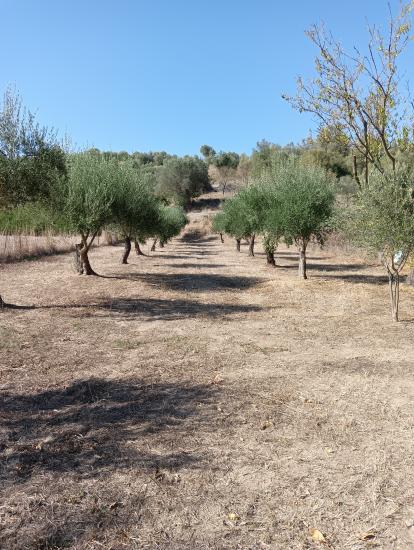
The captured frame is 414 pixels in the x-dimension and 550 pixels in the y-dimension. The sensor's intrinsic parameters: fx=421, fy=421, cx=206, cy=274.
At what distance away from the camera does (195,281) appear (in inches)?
730

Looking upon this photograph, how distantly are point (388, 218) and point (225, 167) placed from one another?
8129 cm

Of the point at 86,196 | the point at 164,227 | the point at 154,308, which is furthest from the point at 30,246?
the point at 154,308

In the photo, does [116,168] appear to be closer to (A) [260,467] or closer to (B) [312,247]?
(A) [260,467]

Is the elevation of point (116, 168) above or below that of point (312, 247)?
above

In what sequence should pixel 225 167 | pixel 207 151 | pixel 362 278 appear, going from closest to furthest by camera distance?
1. pixel 362 278
2. pixel 225 167
3. pixel 207 151

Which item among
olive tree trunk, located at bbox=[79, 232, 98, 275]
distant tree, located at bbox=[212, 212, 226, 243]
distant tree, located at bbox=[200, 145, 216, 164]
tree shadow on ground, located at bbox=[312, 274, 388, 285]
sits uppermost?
distant tree, located at bbox=[200, 145, 216, 164]

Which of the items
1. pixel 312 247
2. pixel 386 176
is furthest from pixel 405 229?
pixel 312 247

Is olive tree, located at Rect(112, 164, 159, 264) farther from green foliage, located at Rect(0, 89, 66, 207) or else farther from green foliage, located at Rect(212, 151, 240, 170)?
green foliage, located at Rect(212, 151, 240, 170)

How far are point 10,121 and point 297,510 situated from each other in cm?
1180

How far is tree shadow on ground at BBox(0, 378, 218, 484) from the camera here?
4207 millimetres

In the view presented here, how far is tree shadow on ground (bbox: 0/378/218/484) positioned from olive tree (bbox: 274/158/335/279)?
12507 mm

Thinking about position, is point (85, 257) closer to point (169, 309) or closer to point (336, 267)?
point (169, 309)

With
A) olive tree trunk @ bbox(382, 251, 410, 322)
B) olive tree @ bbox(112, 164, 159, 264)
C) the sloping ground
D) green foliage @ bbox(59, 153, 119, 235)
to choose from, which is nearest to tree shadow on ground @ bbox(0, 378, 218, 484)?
the sloping ground

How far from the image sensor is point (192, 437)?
15.8 feet
